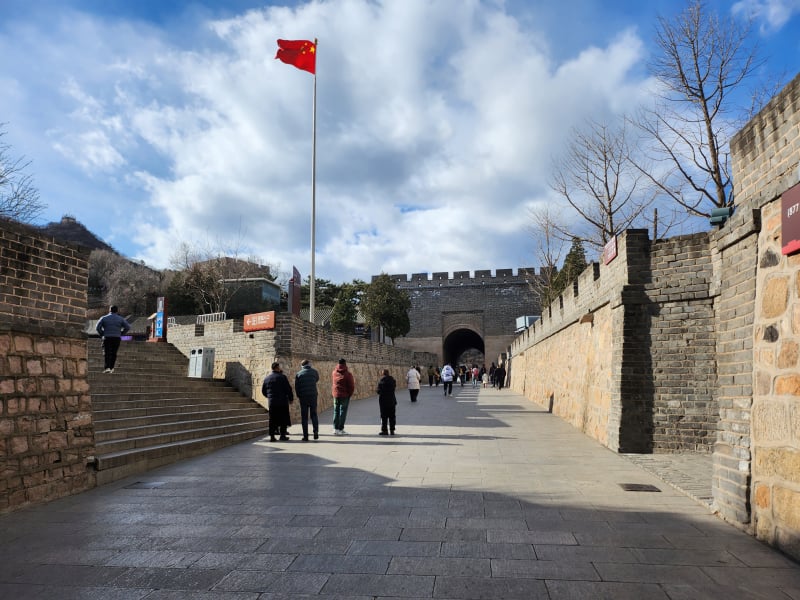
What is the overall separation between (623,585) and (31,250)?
245 inches

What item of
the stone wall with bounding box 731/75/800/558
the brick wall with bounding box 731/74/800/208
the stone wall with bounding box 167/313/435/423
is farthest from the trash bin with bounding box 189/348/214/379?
the brick wall with bounding box 731/74/800/208

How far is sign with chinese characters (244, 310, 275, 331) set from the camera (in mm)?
12789

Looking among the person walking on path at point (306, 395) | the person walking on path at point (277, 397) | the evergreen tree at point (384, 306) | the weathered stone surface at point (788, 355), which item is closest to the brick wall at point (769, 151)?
the weathered stone surface at point (788, 355)

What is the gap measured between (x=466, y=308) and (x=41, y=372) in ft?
143

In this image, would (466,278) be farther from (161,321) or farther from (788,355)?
(788,355)

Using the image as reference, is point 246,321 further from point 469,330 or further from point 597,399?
point 469,330

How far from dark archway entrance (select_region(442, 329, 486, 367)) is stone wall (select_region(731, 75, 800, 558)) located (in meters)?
43.8

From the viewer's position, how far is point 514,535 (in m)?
4.05

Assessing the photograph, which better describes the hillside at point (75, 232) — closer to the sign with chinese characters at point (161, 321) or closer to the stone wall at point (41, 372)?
the sign with chinese characters at point (161, 321)

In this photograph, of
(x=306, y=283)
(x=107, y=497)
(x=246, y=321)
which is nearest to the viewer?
(x=107, y=497)

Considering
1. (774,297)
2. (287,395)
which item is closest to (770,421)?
(774,297)

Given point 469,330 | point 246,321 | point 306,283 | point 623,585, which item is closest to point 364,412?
point 246,321

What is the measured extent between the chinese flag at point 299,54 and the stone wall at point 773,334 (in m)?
17.4

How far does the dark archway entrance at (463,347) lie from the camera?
49375 mm
